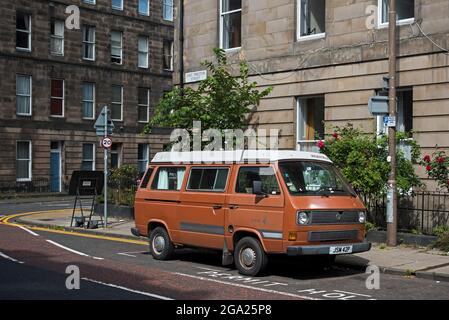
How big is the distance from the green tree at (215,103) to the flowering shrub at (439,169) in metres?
5.78

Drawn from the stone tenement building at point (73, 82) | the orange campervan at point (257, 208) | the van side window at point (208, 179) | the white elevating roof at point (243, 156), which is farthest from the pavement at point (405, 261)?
the stone tenement building at point (73, 82)

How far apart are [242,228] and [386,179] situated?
16.4ft

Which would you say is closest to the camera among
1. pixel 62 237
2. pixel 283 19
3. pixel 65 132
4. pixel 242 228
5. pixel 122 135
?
pixel 242 228

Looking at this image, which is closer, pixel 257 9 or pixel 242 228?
pixel 242 228

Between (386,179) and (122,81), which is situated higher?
(122,81)

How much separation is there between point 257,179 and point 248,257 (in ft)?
4.62

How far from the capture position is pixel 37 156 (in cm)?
3881

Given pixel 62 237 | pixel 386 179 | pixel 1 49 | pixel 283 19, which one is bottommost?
pixel 62 237

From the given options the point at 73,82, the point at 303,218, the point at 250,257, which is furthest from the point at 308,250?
the point at 73,82

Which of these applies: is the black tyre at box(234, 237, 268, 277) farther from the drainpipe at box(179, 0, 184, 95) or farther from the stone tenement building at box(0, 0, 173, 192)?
the stone tenement building at box(0, 0, 173, 192)

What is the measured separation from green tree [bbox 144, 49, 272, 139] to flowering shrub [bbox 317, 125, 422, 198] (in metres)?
4.04

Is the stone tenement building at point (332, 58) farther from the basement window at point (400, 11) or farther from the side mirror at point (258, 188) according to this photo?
the side mirror at point (258, 188)
